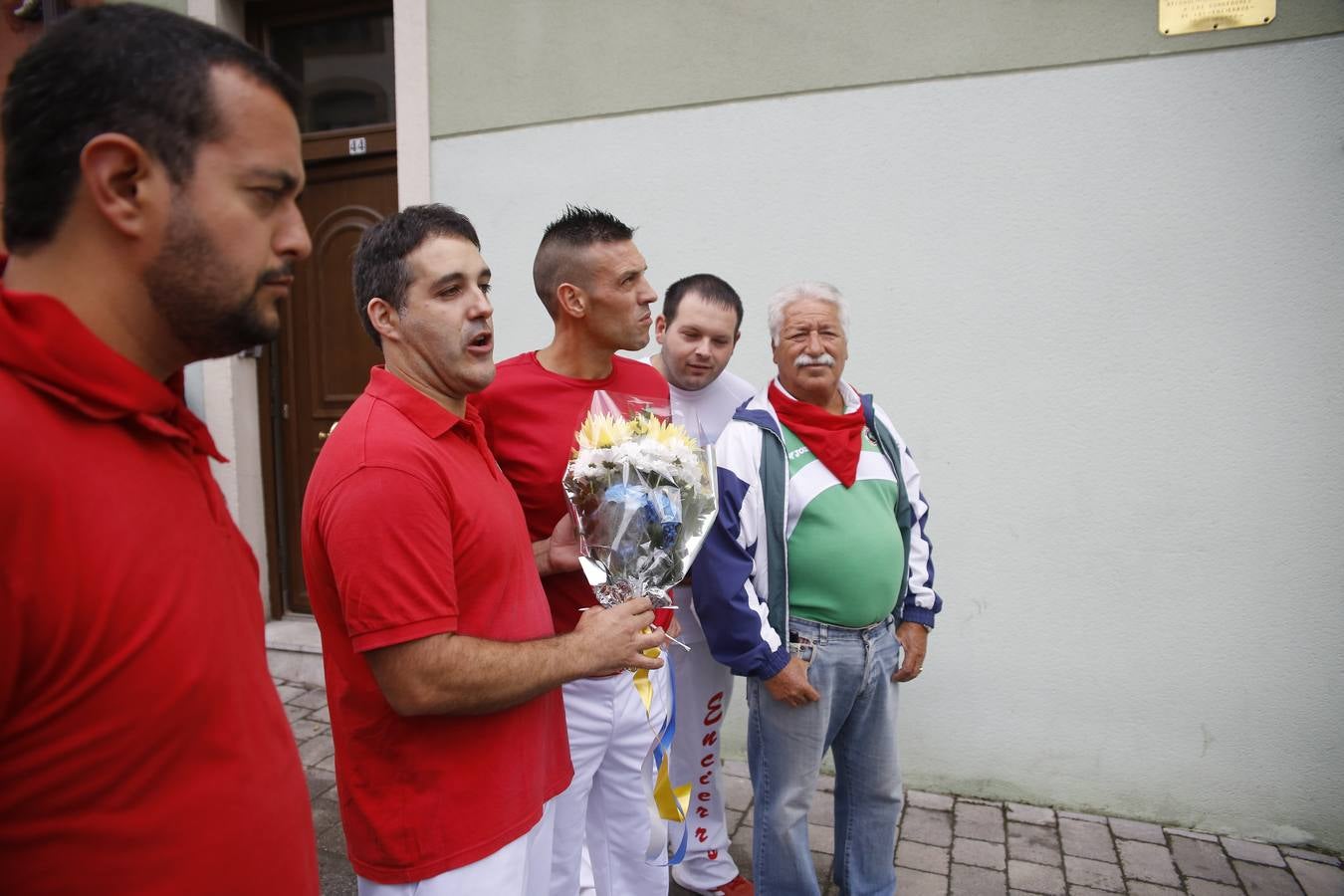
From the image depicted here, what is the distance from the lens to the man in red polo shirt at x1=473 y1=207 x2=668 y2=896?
7.83 ft

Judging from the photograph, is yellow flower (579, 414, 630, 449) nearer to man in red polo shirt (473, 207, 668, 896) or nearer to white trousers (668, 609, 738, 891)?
man in red polo shirt (473, 207, 668, 896)

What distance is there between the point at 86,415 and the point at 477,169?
3828mm

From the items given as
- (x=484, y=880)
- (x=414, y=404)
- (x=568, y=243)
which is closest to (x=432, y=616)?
(x=414, y=404)

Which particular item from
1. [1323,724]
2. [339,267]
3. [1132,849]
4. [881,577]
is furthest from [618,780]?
[339,267]

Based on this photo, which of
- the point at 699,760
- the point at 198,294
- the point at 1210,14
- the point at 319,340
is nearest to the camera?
the point at 198,294

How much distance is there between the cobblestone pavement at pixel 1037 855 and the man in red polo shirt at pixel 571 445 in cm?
97

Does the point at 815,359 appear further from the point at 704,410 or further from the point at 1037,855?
the point at 1037,855

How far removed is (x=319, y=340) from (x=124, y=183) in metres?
4.63

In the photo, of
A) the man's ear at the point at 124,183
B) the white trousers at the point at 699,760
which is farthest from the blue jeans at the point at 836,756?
the man's ear at the point at 124,183

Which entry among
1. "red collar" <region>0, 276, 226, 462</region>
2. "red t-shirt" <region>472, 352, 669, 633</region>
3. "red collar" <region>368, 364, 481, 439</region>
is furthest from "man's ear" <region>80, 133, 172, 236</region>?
"red t-shirt" <region>472, 352, 669, 633</region>

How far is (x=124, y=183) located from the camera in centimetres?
96

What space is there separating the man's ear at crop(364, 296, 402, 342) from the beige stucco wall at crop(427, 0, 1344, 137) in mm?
2659

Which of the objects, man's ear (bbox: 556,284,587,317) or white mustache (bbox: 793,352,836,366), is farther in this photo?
white mustache (bbox: 793,352,836,366)

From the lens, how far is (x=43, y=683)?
88 centimetres
